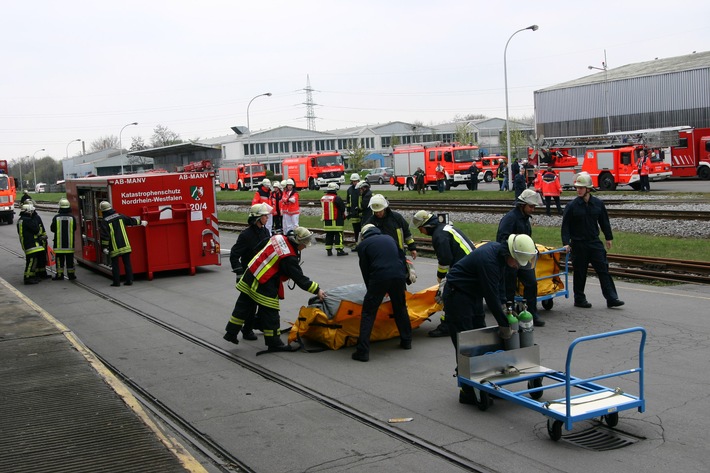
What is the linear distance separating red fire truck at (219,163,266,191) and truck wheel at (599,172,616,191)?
116ft

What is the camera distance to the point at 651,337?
9.58m

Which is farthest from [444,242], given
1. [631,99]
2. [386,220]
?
[631,99]

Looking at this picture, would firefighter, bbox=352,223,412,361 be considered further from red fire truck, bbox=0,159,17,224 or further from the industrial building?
the industrial building

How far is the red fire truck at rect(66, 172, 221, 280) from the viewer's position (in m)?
16.8

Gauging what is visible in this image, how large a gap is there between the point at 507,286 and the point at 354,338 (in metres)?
2.08

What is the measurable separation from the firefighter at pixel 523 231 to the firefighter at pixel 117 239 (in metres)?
8.78

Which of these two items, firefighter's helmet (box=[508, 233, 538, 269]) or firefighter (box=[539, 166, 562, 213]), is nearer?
firefighter's helmet (box=[508, 233, 538, 269])

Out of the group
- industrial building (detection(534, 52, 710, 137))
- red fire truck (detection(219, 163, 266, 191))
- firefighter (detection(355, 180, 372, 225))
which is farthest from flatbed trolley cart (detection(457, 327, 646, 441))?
red fire truck (detection(219, 163, 266, 191))

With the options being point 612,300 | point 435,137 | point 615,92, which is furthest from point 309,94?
point 612,300

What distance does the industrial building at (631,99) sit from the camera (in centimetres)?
5969

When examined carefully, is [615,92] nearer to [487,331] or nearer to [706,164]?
[706,164]

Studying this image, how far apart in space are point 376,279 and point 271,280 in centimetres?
148

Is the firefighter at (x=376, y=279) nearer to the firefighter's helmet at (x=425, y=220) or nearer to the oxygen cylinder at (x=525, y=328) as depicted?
the firefighter's helmet at (x=425, y=220)

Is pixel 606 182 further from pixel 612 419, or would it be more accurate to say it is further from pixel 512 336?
pixel 612 419
